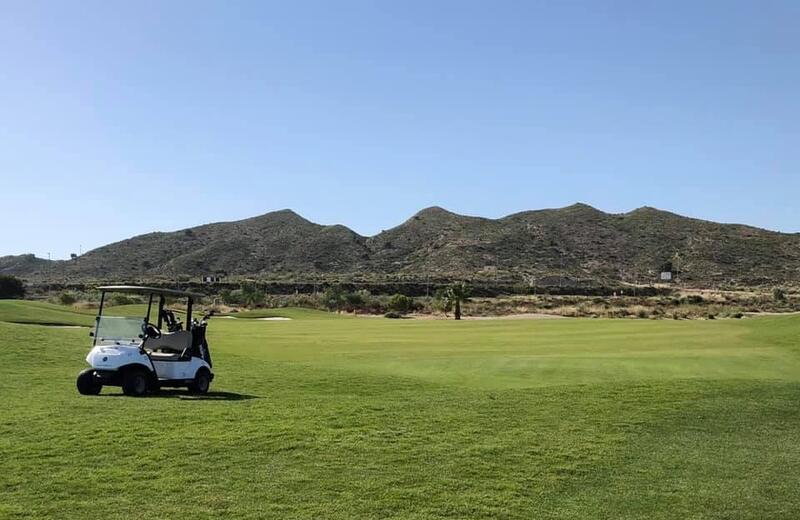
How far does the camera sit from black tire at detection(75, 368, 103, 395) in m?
15.2

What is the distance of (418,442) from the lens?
10.7 m

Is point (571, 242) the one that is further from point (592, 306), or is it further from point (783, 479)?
point (783, 479)

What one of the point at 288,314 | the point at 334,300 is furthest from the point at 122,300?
the point at 334,300

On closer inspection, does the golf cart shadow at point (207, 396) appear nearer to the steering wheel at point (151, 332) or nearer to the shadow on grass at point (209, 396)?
the shadow on grass at point (209, 396)

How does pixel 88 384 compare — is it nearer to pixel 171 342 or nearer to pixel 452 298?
pixel 171 342

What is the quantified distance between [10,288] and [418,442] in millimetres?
72262

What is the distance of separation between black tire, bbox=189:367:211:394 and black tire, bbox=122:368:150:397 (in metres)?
1.01

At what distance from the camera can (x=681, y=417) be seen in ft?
43.4

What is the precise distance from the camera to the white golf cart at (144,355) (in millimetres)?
15148

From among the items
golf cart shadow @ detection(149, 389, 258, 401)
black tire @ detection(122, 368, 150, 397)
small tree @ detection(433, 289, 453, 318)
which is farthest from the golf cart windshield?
small tree @ detection(433, 289, 453, 318)

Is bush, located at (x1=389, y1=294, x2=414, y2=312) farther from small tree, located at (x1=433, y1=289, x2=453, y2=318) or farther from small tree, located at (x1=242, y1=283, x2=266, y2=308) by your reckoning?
small tree, located at (x1=242, y1=283, x2=266, y2=308)

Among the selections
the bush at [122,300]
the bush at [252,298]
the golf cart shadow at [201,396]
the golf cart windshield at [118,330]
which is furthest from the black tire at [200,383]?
the bush at [252,298]

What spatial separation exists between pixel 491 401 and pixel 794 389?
6641 millimetres

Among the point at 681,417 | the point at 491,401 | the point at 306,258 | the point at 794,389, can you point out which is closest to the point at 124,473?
the point at 491,401
